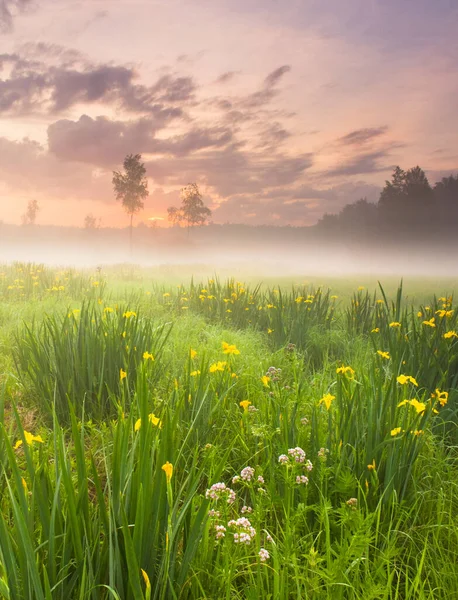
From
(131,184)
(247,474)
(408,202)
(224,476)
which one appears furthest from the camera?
(131,184)

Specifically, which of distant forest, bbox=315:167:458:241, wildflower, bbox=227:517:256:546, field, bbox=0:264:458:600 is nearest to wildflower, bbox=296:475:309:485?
field, bbox=0:264:458:600

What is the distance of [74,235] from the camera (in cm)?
4666

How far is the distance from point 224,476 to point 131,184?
1078 inches

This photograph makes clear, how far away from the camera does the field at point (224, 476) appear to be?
1332 mm

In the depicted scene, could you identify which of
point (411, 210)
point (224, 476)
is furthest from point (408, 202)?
point (224, 476)

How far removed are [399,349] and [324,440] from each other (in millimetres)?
1520

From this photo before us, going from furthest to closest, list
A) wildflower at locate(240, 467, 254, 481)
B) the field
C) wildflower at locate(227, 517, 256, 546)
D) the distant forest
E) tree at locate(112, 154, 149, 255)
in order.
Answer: tree at locate(112, 154, 149, 255)
the distant forest
wildflower at locate(240, 467, 254, 481)
the field
wildflower at locate(227, 517, 256, 546)

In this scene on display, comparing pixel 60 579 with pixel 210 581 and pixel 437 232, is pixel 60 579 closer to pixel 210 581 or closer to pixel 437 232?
pixel 210 581

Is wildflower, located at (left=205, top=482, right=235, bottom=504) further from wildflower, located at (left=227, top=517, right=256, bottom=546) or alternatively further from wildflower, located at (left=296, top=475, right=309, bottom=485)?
wildflower, located at (left=296, top=475, right=309, bottom=485)

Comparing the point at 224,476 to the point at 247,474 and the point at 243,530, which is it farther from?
the point at 243,530

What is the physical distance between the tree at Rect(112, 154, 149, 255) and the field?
76.8 ft

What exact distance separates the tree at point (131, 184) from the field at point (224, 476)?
23394 millimetres

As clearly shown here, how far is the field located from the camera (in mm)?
1332

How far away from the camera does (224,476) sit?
2510 millimetres
